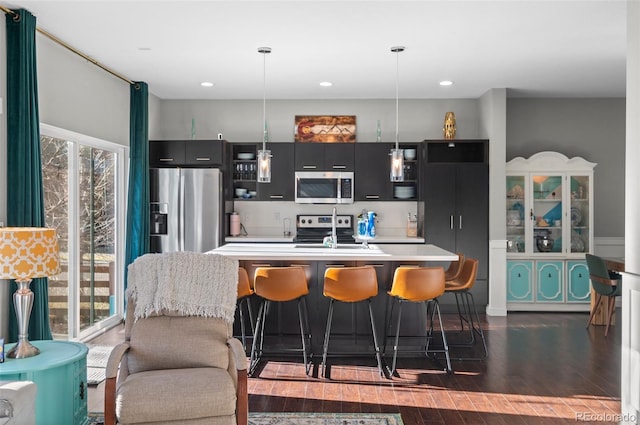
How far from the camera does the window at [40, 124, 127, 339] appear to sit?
17.8 feet

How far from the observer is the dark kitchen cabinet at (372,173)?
26.2 ft

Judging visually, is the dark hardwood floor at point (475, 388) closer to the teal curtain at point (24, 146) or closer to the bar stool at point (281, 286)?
the bar stool at point (281, 286)

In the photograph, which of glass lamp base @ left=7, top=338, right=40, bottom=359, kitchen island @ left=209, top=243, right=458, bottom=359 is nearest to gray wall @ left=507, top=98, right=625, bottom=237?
kitchen island @ left=209, top=243, right=458, bottom=359

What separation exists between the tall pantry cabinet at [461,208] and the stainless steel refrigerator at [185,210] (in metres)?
2.79

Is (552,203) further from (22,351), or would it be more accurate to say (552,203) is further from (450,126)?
(22,351)

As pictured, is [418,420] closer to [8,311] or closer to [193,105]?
[8,311]

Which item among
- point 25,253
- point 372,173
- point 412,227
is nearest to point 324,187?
point 372,173

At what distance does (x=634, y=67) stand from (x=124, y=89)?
5.36 meters

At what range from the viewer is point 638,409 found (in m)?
3.67

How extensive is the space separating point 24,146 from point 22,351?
166cm

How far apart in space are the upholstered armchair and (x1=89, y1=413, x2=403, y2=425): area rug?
21.0 inches

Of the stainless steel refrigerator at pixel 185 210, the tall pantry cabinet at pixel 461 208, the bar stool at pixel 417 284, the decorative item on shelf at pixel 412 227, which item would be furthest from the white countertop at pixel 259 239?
the bar stool at pixel 417 284

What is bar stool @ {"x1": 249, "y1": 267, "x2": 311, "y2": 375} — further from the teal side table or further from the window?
the window

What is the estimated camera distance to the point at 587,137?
8086 millimetres
